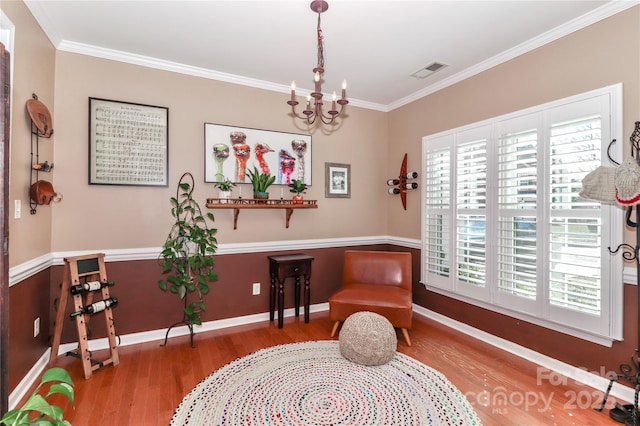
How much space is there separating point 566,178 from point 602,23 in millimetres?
1126

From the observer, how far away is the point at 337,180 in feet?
13.4

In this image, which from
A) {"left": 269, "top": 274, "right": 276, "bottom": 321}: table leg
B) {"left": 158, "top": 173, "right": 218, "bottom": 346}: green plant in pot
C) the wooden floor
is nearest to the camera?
the wooden floor

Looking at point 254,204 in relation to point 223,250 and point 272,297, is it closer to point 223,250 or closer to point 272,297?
point 223,250

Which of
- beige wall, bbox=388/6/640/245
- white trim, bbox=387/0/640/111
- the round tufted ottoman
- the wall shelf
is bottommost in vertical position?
the round tufted ottoman

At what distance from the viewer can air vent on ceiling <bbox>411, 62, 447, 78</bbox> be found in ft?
10.4

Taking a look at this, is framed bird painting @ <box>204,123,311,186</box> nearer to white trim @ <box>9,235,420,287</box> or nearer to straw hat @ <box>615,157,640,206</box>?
white trim @ <box>9,235,420,287</box>

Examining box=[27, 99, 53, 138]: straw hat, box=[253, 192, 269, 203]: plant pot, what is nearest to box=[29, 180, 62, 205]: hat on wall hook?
box=[27, 99, 53, 138]: straw hat

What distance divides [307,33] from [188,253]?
2.31 meters

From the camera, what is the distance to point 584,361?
241 cm

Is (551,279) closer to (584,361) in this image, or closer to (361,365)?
(584,361)

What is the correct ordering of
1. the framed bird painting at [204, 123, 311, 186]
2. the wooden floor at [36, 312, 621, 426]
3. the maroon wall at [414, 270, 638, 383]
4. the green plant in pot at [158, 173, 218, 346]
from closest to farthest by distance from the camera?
the wooden floor at [36, 312, 621, 426]
the maroon wall at [414, 270, 638, 383]
the green plant in pot at [158, 173, 218, 346]
the framed bird painting at [204, 123, 311, 186]

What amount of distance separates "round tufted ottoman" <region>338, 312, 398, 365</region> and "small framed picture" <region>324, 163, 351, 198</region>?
5.92ft

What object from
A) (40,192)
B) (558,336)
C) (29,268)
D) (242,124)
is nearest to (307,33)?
(242,124)

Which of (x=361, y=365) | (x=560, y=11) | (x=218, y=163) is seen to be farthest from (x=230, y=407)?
(x=560, y=11)
